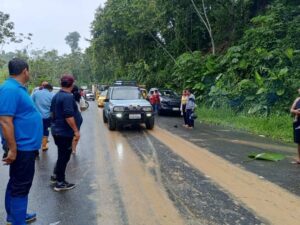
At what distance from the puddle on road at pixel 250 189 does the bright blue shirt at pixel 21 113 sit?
312 cm

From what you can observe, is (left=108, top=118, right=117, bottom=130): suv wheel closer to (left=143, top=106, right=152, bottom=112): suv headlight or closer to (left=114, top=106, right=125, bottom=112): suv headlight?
(left=114, top=106, right=125, bottom=112): suv headlight

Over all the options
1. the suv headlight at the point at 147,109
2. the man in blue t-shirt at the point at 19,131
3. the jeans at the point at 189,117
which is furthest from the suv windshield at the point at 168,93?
the man in blue t-shirt at the point at 19,131

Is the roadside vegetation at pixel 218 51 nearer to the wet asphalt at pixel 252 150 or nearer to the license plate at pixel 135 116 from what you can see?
the wet asphalt at pixel 252 150

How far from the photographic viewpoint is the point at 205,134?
44.5ft

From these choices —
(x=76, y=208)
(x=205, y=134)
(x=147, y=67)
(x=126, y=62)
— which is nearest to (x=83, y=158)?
(x=76, y=208)

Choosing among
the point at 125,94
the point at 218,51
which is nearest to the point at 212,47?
the point at 218,51

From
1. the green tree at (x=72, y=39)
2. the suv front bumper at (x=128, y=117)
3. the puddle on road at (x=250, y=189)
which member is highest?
the green tree at (x=72, y=39)

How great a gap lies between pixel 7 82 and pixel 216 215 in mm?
3093

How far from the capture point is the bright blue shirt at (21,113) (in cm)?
389

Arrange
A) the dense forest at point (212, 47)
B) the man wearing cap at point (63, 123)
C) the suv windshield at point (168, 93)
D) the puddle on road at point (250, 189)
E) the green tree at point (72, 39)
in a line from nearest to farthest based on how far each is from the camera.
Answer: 1. the puddle on road at point (250, 189)
2. the man wearing cap at point (63, 123)
3. the dense forest at point (212, 47)
4. the suv windshield at point (168, 93)
5. the green tree at point (72, 39)

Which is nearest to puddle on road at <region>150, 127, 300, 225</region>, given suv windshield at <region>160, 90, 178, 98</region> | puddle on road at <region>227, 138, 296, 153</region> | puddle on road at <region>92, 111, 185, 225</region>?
puddle on road at <region>92, 111, 185, 225</region>

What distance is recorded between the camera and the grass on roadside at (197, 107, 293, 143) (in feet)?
43.2

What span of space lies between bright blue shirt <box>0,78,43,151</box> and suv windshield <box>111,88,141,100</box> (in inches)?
438

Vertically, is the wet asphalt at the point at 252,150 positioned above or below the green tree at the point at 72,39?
below
